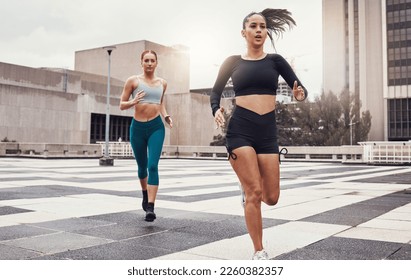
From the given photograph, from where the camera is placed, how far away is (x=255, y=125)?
3086 millimetres

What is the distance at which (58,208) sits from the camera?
5828mm

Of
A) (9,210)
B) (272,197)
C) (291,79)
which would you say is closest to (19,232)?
(9,210)

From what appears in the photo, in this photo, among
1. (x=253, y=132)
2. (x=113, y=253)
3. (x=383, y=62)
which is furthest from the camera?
(x=383, y=62)

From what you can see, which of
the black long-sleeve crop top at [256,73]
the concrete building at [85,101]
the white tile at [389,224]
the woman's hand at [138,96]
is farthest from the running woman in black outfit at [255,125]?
the concrete building at [85,101]

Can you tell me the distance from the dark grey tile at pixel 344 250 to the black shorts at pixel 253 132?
2.96 ft

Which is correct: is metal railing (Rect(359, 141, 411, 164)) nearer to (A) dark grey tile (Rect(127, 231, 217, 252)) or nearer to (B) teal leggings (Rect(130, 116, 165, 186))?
(B) teal leggings (Rect(130, 116, 165, 186))

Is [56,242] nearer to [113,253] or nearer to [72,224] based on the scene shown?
[113,253]

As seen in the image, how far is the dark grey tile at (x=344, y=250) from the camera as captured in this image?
3.30m

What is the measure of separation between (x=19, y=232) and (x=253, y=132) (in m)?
2.63

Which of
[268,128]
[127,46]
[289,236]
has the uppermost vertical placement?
[127,46]

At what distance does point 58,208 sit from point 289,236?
10.9ft

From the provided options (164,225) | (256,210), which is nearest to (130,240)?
(164,225)

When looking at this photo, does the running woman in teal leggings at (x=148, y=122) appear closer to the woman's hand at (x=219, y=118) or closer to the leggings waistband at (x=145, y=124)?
the leggings waistband at (x=145, y=124)
